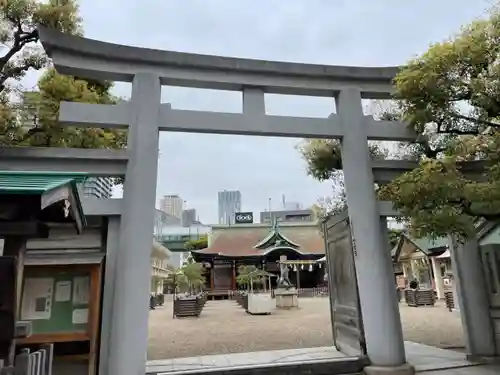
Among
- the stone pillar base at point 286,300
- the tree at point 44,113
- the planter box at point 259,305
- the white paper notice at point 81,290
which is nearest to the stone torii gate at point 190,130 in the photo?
the white paper notice at point 81,290

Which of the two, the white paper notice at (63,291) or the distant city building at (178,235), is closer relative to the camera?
the white paper notice at (63,291)

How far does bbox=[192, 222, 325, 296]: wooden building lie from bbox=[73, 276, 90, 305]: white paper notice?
26.6m

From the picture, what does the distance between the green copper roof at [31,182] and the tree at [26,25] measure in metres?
3.68

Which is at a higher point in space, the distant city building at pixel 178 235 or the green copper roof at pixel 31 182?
the distant city building at pixel 178 235

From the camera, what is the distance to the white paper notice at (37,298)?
4988mm

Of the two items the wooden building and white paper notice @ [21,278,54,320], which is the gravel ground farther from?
the wooden building

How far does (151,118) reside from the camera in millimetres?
5707

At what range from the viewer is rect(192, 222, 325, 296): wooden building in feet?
105

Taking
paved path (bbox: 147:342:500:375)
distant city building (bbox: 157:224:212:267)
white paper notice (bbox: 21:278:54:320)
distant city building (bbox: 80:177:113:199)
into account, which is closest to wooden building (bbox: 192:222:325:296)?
paved path (bbox: 147:342:500:375)

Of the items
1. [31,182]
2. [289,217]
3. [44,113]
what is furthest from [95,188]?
[289,217]

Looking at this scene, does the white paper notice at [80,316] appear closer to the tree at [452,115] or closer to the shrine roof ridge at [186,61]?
the shrine roof ridge at [186,61]

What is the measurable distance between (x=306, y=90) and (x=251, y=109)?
1.11 metres

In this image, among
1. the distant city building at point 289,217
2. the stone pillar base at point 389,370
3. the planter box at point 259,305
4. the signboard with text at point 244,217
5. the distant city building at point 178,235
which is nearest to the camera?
the stone pillar base at point 389,370

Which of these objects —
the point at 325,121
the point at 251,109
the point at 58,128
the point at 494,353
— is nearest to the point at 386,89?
the point at 325,121
